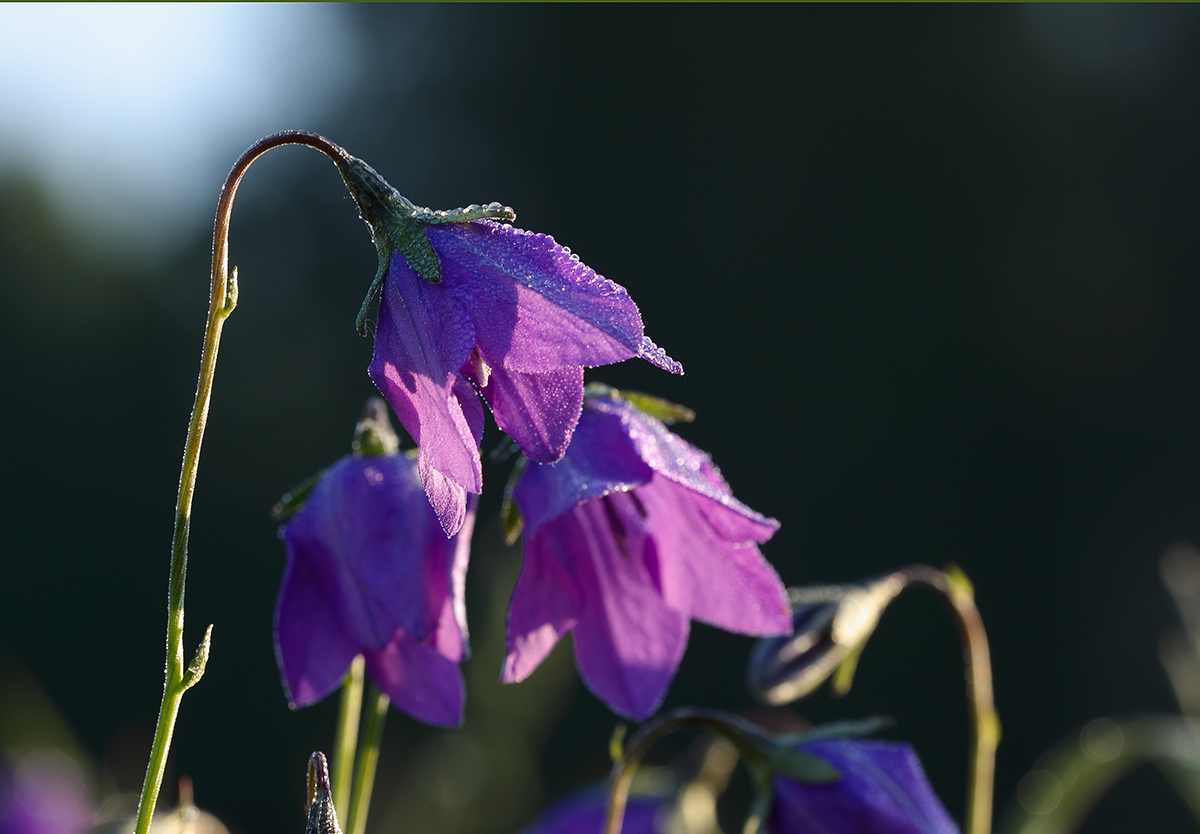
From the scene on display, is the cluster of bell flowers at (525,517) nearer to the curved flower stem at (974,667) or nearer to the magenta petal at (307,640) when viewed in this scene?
the magenta petal at (307,640)

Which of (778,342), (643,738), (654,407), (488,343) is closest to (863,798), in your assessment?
(643,738)

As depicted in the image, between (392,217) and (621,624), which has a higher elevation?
(392,217)

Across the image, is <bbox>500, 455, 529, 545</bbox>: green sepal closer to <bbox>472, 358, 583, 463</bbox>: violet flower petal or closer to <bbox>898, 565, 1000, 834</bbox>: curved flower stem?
<bbox>472, 358, 583, 463</bbox>: violet flower petal

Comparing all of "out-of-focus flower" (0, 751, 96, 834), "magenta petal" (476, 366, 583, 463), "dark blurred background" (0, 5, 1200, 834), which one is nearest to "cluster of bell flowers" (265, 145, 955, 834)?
"magenta petal" (476, 366, 583, 463)

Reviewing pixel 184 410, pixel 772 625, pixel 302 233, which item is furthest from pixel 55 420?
pixel 772 625

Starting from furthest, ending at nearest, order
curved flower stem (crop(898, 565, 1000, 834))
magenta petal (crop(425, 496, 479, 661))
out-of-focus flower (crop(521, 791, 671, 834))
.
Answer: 1. out-of-focus flower (crop(521, 791, 671, 834))
2. curved flower stem (crop(898, 565, 1000, 834))
3. magenta petal (crop(425, 496, 479, 661))

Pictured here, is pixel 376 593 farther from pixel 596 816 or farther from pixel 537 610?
pixel 596 816

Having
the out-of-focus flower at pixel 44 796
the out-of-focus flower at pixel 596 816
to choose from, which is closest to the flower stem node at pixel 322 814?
the out-of-focus flower at pixel 596 816
